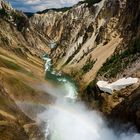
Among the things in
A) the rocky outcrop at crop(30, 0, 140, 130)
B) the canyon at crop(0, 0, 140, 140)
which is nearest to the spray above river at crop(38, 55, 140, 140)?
the canyon at crop(0, 0, 140, 140)

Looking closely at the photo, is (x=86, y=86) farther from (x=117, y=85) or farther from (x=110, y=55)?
(x=117, y=85)

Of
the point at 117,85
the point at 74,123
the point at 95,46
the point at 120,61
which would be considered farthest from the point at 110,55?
the point at 74,123

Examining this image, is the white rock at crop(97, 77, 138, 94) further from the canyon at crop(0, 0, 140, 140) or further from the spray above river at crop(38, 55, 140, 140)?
the spray above river at crop(38, 55, 140, 140)

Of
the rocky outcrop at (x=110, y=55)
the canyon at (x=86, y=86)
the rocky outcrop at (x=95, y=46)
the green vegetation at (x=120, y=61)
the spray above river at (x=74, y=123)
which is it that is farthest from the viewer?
the rocky outcrop at (x=95, y=46)

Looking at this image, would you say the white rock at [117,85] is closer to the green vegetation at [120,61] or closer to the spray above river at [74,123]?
the spray above river at [74,123]

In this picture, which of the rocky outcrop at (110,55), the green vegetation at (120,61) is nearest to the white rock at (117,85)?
the rocky outcrop at (110,55)

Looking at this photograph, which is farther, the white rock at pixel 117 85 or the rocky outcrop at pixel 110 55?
the white rock at pixel 117 85

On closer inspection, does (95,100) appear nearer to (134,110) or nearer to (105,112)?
(105,112)
